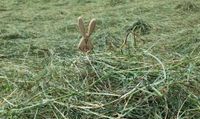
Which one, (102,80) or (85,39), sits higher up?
(85,39)

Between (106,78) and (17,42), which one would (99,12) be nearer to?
(17,42)

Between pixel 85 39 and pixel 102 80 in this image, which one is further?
pixel 85 39

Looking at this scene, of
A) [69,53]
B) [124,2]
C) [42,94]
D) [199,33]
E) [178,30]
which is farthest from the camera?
[124,2]

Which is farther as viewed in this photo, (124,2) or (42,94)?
(124,2)

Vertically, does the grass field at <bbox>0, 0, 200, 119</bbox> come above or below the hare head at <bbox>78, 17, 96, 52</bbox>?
below

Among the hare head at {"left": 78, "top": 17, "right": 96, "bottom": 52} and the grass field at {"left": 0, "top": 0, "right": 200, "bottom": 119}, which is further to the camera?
the hare head at {"left": 78, "top": 17, "right": 96, "bottom": 52}

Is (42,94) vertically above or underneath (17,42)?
above

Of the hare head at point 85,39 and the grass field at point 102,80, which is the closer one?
the grass field at point 102,80

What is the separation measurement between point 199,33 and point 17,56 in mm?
1788

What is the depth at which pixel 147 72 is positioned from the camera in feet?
9.31

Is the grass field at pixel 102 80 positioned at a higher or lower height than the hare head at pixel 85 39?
lower

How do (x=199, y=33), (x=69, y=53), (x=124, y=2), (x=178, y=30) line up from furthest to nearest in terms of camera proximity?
(x=124, y=2)
(x=178, y=30)
(x=199, y=33)
(x=69, y=53)

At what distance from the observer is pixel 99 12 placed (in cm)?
689

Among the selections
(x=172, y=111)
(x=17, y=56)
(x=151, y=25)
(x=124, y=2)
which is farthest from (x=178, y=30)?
(x=172, y=111)
